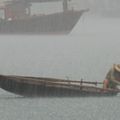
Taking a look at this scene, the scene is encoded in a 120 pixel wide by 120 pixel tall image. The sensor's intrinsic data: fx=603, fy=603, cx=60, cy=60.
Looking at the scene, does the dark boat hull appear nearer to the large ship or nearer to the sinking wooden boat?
the large ship

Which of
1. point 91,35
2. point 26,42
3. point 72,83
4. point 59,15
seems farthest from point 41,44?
point 72,83

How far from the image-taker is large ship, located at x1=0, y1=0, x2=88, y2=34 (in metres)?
98.7

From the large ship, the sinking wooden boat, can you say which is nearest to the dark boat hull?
the large ship

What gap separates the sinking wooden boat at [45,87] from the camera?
96.3 ft

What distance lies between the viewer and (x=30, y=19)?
99875 millimetres

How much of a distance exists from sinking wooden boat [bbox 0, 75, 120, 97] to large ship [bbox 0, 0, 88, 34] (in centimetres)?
6843

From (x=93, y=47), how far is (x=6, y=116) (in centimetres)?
8282

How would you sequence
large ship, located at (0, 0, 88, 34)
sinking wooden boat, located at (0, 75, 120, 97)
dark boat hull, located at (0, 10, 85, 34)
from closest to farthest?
sinking wooden boat, located at (0, 75, 120, 97) < large ship, located at (0, 0, 88, 34) < dark boat hull, located at (0, 10, 85, 34)

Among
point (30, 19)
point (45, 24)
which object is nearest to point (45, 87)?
point (30, 19)

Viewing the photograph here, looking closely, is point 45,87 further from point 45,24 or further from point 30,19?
point 45,24

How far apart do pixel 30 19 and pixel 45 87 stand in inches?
2791

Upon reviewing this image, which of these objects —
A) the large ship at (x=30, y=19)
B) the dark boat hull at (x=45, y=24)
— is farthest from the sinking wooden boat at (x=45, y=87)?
the dark boat hull at (x=45, y=24)

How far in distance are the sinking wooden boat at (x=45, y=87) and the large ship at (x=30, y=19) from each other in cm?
6843

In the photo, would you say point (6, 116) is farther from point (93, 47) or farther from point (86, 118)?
point (93, 47)
